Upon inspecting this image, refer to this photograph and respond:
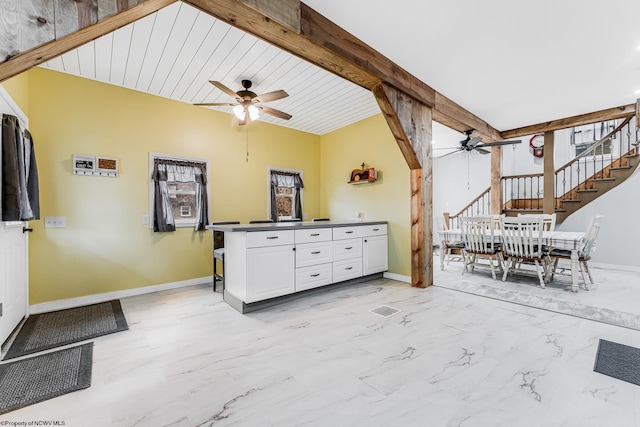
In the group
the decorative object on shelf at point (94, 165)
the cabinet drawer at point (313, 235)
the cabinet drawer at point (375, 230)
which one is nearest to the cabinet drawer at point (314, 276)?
the cabinet drawer at point (313, 235)

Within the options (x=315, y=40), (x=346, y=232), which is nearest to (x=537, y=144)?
(x=346, y=232)

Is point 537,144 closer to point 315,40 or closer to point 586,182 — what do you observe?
point 586,182

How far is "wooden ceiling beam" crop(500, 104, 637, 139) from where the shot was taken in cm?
456

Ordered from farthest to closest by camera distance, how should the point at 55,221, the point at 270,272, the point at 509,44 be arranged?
the point at 55,221, the point at 270,272, the point at 509,44

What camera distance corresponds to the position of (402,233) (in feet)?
14.4

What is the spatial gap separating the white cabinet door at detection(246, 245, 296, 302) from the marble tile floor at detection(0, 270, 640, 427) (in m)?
0.25

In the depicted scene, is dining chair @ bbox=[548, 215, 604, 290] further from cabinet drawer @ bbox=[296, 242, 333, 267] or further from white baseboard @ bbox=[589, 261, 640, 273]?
A: cabinet drawer @ bbox=[296, 242, 333, 267]

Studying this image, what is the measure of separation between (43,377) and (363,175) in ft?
14.6

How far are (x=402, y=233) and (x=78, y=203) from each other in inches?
180

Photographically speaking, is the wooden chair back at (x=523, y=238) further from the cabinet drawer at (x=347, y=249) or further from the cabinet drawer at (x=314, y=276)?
the cabinet drawer at (x=314, y=276)

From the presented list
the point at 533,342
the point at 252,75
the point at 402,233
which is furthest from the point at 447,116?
the point at 533,342

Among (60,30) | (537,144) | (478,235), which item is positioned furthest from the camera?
(537,144)

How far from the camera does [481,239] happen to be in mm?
4461

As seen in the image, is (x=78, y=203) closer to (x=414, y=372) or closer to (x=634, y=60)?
(x=414, y=372)
